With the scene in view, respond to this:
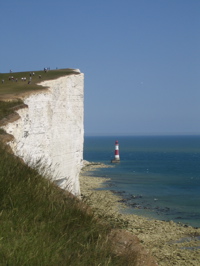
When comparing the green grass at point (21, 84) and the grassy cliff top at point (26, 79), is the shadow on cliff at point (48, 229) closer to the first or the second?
the green grass at point (21, 84)

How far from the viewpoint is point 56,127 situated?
77.6 feet

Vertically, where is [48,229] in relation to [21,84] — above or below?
below

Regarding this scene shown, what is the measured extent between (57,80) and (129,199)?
13539 mm

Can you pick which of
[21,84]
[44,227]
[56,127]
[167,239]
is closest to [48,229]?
[44,227]

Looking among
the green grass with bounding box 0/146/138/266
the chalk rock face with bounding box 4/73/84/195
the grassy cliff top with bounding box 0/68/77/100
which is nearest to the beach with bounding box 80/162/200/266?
the chalk rock face with bounding box 4/73/84/195

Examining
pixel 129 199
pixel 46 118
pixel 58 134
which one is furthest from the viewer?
pixel 129 199

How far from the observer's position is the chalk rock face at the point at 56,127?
58.9 ft

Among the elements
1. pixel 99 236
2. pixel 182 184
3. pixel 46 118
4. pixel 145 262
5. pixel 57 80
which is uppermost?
pixel 57 80

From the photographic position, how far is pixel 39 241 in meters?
4.27

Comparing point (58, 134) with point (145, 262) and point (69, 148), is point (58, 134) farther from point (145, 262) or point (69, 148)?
point (145, 262)

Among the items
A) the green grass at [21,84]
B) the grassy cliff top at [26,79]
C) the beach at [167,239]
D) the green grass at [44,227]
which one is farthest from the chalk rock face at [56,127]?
the green grass at [44,227]

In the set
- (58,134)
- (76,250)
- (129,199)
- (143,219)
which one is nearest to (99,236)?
(76,250)

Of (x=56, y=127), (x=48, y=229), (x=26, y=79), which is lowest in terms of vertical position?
(x=48, y=229)

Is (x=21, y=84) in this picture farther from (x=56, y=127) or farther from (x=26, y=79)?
(x=56, y=127)
